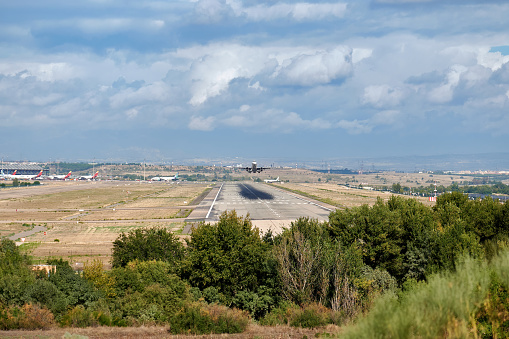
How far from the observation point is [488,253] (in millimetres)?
43875

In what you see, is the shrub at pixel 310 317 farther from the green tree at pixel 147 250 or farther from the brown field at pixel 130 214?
the brown field at pixel 130 214

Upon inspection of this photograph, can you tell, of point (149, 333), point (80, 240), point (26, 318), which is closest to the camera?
point (149, 333)

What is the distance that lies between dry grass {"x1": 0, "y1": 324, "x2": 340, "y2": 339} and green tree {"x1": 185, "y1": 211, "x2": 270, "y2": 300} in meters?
9.55

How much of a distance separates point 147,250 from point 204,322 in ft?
67.0

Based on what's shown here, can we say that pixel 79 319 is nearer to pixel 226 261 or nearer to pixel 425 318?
pixel 226 261

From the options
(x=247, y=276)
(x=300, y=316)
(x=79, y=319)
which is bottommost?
(x=79, y=319)

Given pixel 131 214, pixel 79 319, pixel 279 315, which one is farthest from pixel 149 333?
pixel 131 214

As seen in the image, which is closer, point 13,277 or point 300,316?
point 300,316

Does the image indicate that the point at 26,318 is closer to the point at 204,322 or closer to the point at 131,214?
the point at 204,322

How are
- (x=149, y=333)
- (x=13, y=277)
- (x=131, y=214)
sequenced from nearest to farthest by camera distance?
1. (x=149, y=333)
2. (x=13, y=277)
3. (x=131, y=214)

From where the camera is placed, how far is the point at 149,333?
30734 millimetres

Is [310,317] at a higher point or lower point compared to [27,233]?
higher

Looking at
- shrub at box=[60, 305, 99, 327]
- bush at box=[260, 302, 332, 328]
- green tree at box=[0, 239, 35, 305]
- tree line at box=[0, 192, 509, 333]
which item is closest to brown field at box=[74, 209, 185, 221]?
tree line at box=[0, 192, 509, 333]

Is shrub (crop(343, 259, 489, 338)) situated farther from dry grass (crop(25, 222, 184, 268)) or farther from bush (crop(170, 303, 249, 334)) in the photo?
dry grass (crop(25, 222, 184, 268))
